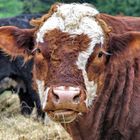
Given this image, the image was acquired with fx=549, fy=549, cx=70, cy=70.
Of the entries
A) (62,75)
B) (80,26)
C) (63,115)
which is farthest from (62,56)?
(63,115)

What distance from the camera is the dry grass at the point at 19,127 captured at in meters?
6.86

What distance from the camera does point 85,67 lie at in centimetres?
438

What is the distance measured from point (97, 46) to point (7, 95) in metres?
5.45

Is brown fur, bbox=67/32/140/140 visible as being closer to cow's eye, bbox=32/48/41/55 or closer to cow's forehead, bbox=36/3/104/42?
cow's forehead, bbox=36/3/104/42

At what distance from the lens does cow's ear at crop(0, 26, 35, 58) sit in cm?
485

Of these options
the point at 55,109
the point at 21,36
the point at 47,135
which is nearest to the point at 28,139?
the point at 47,135

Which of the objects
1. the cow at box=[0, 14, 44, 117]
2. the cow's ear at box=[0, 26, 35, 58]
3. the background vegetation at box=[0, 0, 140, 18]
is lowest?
the background vegetation at box=[0, 0, 140, 18]

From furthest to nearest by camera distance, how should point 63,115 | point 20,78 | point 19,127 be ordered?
point 20,78
point 19,127
point 63,115

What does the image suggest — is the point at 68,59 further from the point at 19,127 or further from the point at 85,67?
the point at 19,127

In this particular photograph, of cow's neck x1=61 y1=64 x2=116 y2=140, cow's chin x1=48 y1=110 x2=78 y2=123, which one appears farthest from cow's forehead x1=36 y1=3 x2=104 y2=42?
cow's chin x1=48 y1=110 x2=78 y2=123

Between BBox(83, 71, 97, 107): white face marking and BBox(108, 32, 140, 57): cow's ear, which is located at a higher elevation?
BBox(108, 32, 140, 57): cow's ear

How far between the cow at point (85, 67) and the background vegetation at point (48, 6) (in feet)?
28.1

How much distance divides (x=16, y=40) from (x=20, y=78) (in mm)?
3748

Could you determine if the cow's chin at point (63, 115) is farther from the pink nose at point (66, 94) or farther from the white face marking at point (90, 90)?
the white face marking at point (90, 90)
